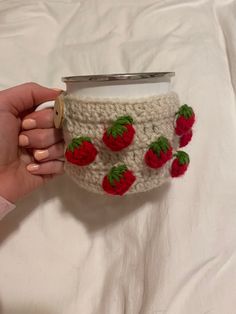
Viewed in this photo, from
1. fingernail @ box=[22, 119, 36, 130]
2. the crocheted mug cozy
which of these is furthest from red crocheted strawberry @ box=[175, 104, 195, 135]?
fingernail @ box=[22, 119, 36, 130]

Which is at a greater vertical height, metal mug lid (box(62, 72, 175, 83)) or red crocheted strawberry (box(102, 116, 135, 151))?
metal mug lid (box(62, 72, 175, 83))

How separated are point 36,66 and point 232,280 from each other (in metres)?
0.54

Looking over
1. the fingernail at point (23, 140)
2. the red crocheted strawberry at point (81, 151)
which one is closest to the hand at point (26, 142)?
the fingernail at point (23, 140)

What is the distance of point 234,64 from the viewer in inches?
28.8

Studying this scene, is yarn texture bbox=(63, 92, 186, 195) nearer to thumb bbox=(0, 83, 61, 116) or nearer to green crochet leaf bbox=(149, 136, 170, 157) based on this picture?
green crochet leaf bbox=(149, 136, 170, 157)

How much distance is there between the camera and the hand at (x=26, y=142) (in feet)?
1.97

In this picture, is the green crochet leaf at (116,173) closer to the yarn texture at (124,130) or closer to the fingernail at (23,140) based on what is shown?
the yarn texture at (124,130)

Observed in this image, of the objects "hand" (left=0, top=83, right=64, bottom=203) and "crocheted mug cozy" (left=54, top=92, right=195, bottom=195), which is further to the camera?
"hand" (left=0, top=83, right=64, bottom=203)

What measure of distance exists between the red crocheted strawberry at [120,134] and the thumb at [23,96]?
0.67 ft

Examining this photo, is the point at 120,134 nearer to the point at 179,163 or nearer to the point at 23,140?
the point at 179,163

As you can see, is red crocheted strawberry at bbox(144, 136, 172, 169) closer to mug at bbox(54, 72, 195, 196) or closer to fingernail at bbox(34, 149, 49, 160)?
mug at bbox(54, 72, 195, 196)

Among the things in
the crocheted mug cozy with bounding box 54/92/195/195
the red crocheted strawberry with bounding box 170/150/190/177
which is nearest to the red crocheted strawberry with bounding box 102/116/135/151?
the crocheted mug cozy with bounding box 54/92/195/195

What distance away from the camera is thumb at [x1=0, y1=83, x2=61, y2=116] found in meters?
0.62

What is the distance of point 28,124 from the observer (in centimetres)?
60
